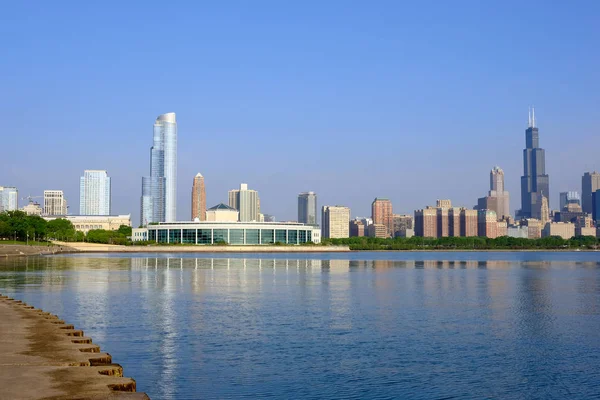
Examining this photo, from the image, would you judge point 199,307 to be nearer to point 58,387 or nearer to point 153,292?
point 153,292

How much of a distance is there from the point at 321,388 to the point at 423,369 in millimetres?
4256

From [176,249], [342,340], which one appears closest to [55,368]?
[342,340]

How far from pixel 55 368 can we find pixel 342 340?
45.5ft

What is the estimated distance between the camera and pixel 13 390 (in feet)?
46.4

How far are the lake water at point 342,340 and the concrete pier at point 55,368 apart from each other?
223 centimetres

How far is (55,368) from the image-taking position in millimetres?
16531

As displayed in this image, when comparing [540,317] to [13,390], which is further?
[540,317]

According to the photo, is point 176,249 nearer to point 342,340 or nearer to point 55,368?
point 342,340

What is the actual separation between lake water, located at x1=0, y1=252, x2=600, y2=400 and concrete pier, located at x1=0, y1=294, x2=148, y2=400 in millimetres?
2233

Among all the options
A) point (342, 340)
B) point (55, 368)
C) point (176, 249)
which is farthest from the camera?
point (176, 249)

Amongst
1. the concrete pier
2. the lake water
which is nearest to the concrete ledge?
the lake water

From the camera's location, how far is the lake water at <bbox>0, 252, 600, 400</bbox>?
20.5 meters

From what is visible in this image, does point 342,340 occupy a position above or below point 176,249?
above

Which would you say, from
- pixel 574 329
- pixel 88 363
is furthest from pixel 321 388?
pixel 574 329
